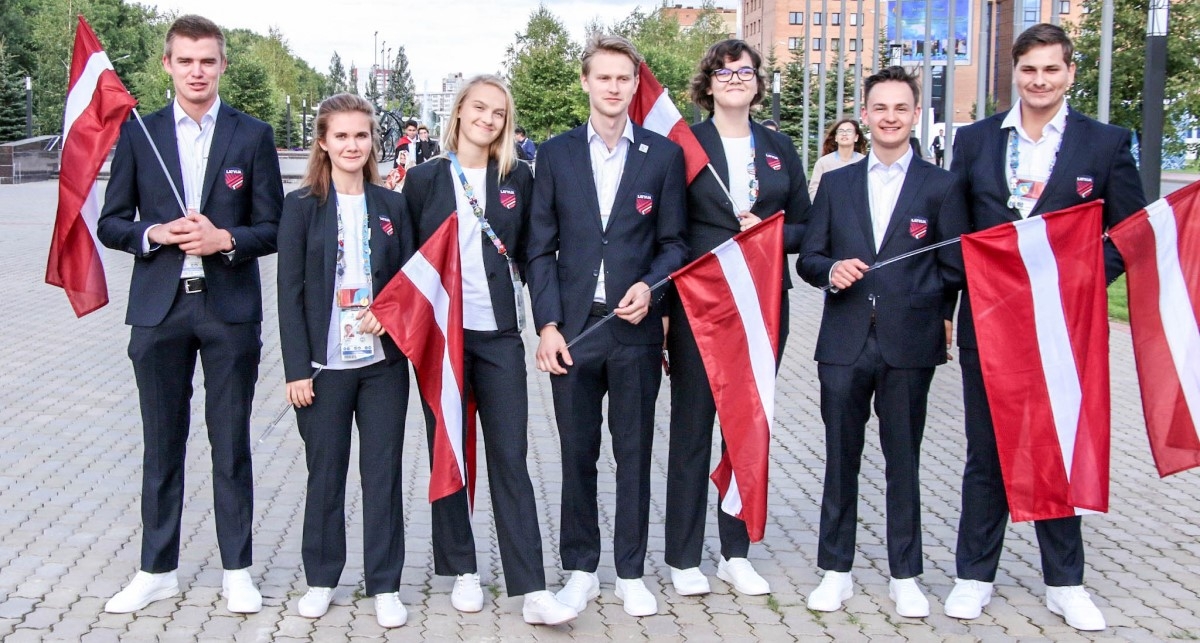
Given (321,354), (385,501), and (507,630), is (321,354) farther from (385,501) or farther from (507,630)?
(507,630)

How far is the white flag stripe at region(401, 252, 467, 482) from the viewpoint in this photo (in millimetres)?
5168

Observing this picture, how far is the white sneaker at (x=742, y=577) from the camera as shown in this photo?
5660 millimetres

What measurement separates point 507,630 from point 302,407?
3.69ft

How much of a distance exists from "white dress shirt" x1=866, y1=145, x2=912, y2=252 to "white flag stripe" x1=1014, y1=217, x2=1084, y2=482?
0.55 m

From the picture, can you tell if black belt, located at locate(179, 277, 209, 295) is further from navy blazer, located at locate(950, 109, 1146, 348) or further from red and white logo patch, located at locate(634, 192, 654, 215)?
navy blazer, located at locate(950, 109, 1146, 348)

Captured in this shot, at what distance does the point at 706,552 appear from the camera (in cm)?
634

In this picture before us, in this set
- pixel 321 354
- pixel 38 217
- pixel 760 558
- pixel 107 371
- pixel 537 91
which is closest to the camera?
pixel 321 354

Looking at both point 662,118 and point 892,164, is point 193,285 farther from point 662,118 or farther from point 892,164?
point 892,164

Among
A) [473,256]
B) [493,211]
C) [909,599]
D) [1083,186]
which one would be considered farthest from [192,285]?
[1083,186]

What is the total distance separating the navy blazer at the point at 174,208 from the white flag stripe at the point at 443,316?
→ 59cm

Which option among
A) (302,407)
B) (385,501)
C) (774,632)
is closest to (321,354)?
(302,407)

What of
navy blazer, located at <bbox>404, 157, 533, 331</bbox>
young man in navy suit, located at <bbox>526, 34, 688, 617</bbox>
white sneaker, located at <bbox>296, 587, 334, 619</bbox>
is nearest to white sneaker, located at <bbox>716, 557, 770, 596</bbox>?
young man in navy suit, located at <bbox>526, 34, 688, 617</bbox>

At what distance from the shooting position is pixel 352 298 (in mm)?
5242

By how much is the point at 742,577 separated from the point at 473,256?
67.0 inches
